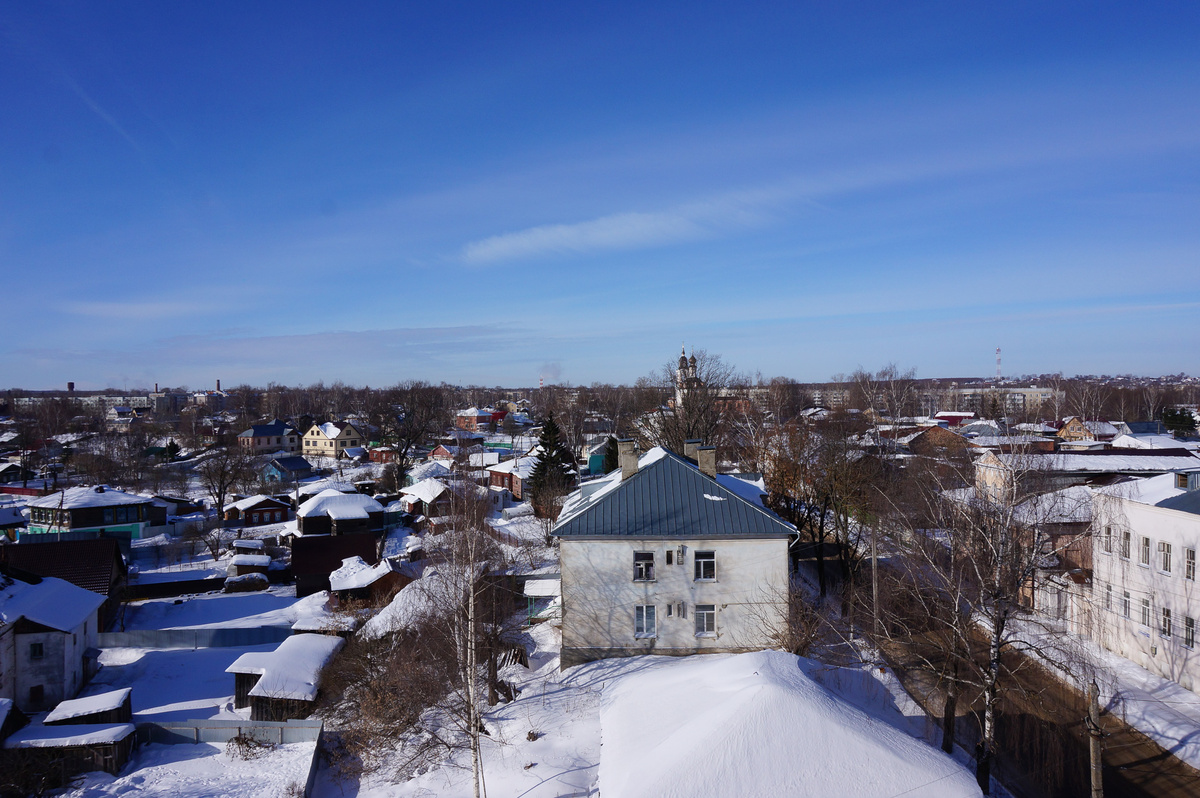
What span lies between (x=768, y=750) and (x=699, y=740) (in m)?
1.28

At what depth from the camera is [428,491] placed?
50969mm

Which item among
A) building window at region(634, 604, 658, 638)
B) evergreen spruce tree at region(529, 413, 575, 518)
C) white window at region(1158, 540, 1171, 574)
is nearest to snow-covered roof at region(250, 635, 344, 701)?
building window at region(634, 604, 658, 638)

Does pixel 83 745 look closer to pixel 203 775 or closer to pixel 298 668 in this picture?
pixel 203 775

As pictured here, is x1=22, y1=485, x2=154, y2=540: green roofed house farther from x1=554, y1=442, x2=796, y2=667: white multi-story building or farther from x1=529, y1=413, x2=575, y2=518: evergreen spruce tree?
x1=554, y1=442, x2=796, y2=667: white multi-story building

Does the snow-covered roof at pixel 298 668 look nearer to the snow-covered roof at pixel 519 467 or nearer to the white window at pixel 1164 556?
the white window at pixel 1164 556

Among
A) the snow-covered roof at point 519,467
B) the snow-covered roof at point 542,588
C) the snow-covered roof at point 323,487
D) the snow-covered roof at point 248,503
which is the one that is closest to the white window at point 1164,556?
the snow-covered roof at point 542,588

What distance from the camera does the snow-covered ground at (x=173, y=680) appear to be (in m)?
22.3

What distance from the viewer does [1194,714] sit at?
17.9 metres

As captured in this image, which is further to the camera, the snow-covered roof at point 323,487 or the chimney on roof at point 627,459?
the snow-covered roof at point 323,487

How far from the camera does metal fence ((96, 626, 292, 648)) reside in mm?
27891

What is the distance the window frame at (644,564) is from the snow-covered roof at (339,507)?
3082cm

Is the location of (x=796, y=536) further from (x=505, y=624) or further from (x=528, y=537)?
(x=528, y=537)

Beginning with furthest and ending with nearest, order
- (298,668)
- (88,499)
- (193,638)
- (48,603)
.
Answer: (88,499)
(193,638)
(48,603)
(298,668)

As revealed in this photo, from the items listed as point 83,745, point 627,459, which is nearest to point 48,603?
point 83,745
